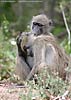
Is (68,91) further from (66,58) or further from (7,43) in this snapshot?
(7,43)

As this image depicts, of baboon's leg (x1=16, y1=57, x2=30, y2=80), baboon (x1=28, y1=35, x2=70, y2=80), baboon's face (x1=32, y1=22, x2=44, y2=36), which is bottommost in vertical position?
baboon's leg (x1=16, y1=57, x2=30, y2=80)

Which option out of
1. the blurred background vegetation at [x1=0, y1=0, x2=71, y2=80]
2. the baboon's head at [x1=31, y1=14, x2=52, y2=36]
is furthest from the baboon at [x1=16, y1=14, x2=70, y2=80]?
Result: the blurred background vegetation at [x1=0, y1=0, x2=71, y2=80]

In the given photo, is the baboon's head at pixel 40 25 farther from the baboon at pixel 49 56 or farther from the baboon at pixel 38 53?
the baboon at pixel 49 56

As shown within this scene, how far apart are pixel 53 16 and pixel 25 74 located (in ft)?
35.4

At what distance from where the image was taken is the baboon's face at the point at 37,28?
949cm

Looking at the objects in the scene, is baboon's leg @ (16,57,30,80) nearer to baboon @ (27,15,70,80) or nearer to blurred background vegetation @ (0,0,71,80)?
baboon @ (27,15,70,80)

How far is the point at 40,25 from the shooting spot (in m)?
9.73

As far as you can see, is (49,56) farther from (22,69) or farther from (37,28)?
(37,28)

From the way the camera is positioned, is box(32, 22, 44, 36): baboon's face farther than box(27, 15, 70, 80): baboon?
Yes

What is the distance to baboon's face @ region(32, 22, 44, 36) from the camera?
9485mm

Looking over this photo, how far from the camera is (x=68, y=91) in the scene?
23.6 ft

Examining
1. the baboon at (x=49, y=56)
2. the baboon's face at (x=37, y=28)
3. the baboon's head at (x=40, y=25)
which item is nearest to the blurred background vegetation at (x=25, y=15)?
the baboon's head at (x=40, y=25)

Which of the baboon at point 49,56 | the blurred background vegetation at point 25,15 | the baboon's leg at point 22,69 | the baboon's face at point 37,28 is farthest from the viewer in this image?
the blurred background vegetation at point 25,15

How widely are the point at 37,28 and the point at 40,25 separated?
0.57 feet
